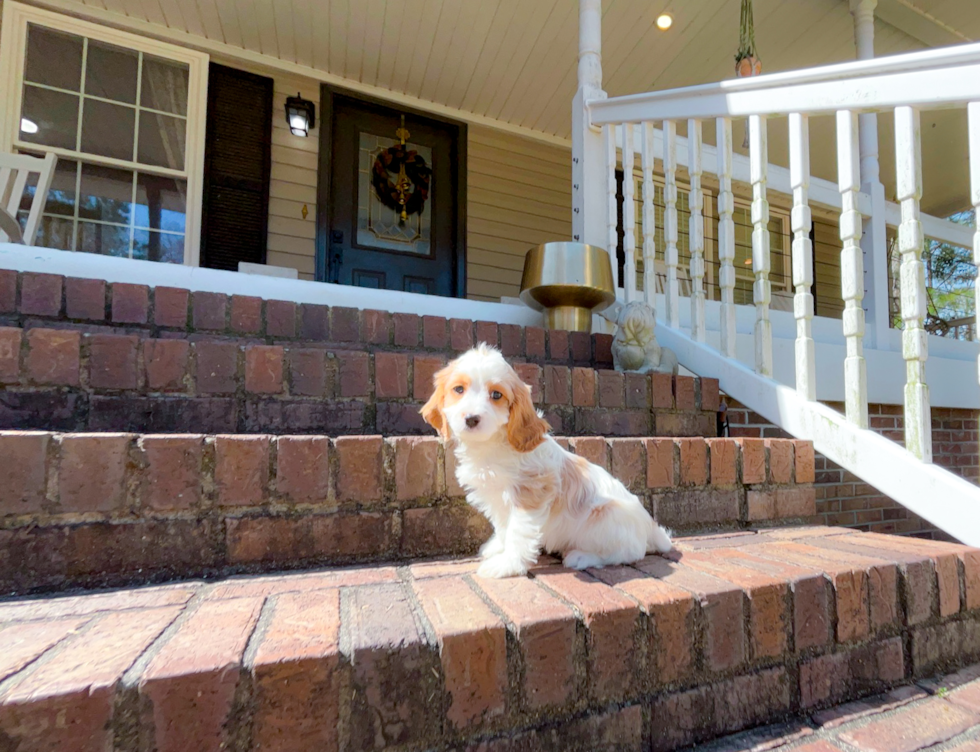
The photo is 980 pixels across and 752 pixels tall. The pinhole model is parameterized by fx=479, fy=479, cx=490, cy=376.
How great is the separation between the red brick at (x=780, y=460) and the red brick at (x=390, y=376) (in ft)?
4.54

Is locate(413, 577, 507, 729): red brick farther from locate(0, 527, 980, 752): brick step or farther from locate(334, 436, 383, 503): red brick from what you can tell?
locate(334, 436, 383, 503): red brick

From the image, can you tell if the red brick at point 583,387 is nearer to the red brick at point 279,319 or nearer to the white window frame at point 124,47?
the red brick at point 279,319

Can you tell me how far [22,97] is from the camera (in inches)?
150

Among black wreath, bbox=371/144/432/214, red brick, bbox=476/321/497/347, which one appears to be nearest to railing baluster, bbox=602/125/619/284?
red brick, bbox=476/321/497/347

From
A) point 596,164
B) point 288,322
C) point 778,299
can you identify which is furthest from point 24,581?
point 778,299

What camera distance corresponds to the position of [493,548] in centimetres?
129

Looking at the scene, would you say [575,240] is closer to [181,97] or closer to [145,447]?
[145,447]

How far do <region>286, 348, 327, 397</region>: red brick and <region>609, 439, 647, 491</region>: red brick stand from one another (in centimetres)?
101

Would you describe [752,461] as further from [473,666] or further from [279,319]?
[279,319]

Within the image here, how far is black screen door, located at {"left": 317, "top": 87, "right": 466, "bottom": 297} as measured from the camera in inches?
182

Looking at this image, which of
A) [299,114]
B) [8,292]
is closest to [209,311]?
[8,292]

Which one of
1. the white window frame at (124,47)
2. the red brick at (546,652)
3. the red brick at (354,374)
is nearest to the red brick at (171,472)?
the red brick at (354,374)

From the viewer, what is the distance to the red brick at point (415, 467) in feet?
4.35

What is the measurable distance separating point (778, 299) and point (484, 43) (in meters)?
5.15
